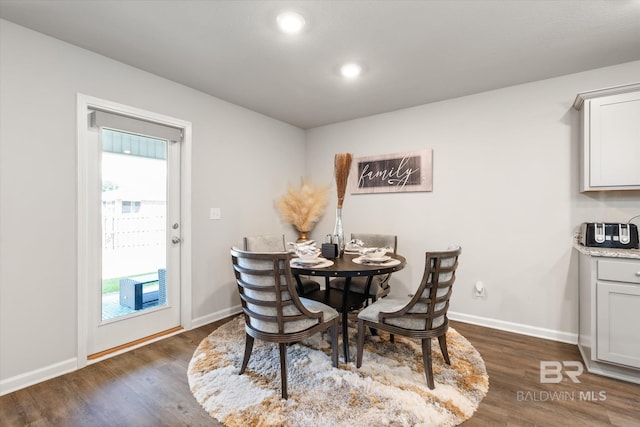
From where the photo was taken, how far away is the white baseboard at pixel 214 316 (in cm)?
307

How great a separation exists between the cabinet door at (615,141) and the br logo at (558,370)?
4.67 ft

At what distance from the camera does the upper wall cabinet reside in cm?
225

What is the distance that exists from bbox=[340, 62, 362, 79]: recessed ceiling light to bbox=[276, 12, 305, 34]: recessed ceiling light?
2.09 ft

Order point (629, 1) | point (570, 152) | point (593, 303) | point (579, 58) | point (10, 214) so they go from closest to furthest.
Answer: point (629, 1) < point (10, 214) < point (593, 303) < point (579, 58) < point (570, 152)

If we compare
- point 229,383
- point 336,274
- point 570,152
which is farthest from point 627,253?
point 229,383

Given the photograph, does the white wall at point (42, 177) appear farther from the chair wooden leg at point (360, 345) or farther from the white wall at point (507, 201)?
the white wall at point (507, 201)

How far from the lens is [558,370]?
2.22 metres

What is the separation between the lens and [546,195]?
9.16 feet

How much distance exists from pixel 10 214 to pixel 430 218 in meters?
3.67

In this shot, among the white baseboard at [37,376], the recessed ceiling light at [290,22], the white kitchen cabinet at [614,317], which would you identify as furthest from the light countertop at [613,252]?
the white baseboard at [37,376]

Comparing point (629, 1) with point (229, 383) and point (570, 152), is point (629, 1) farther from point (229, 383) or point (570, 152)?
point (229, 383)

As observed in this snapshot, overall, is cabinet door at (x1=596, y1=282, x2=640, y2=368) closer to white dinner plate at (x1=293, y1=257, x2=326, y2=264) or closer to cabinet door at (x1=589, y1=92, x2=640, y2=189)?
cabinet door at (x1=589, y1=92, x2=640, y2=189)

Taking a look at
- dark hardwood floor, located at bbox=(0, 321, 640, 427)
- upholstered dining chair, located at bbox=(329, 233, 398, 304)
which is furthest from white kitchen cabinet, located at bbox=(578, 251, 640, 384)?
upholstered dining chair, located at bbox=(329, 233, 398, 304)

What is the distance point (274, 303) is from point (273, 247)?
4.58 feet
